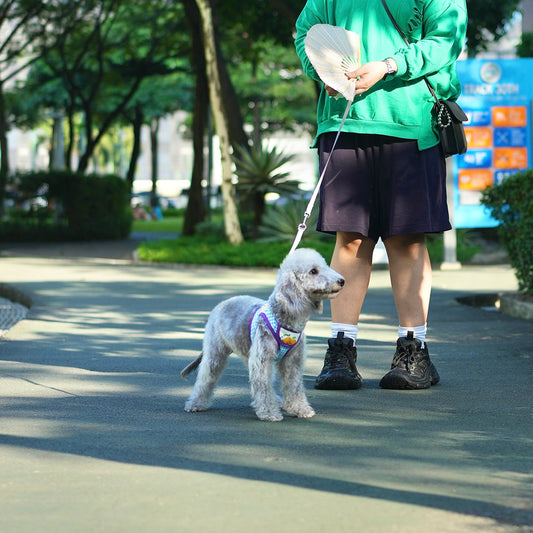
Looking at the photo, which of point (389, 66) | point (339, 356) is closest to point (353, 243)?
point (339, 356)

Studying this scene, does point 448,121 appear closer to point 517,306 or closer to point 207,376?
point 207,376

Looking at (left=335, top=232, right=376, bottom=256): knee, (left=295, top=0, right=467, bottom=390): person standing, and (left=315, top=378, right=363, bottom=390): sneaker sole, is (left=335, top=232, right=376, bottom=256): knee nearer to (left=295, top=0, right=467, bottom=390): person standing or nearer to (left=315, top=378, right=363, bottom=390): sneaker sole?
(left=295, top=0, right=467, bottom=390): person standing

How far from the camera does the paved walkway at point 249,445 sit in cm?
318

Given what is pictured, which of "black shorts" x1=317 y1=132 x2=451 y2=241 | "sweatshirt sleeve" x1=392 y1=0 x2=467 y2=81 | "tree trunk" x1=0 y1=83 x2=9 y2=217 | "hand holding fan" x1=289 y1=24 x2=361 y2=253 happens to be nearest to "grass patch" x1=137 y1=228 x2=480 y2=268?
"tree trunk" x1=0 y1=83 x2=9 y2=217

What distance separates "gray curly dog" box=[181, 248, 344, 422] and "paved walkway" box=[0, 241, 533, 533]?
0.11 meters

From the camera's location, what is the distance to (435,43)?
5.18 meters

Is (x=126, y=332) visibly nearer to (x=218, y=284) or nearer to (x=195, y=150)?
(x=218, y=284)

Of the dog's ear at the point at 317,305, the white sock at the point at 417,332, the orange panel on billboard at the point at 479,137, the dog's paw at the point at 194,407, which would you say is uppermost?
the orange panel on billboard at the point at 479,137

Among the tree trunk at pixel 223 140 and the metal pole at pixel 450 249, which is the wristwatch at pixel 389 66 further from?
the tree trunk at pixel 223 140

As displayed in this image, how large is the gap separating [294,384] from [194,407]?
19.5 inches

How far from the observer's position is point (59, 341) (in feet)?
24.8

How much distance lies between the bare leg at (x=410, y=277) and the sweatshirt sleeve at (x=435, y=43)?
0.85 meters

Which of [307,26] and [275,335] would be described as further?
[307,26]

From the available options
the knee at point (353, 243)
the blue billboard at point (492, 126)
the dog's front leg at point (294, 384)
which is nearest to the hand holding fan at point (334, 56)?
the knee at point (353, 243)
